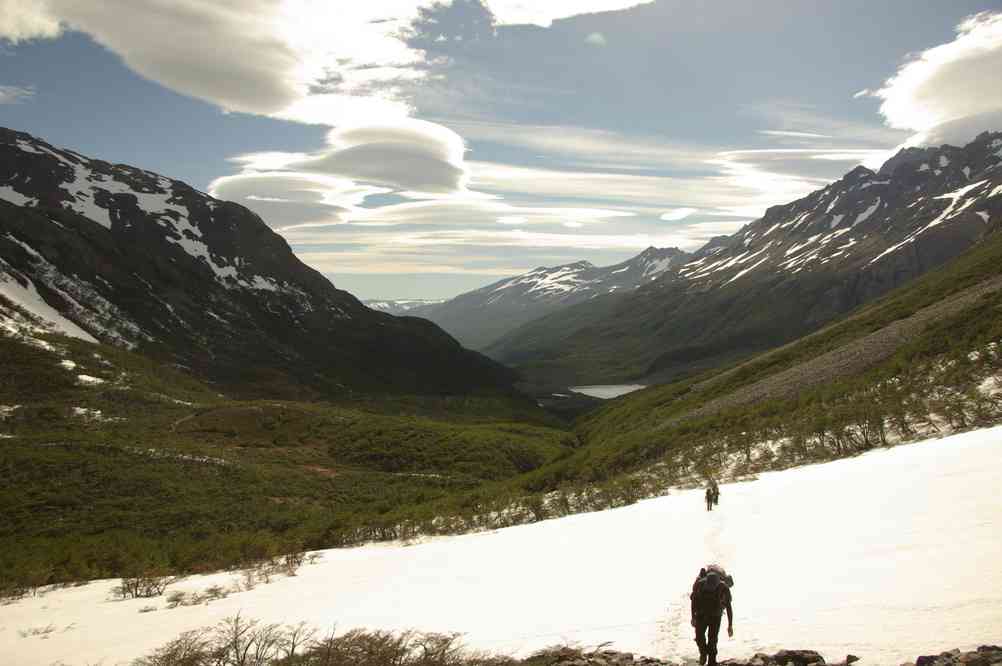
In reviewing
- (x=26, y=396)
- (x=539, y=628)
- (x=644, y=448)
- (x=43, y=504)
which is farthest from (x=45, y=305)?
(x=539, y=628)

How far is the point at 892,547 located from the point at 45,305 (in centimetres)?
11676

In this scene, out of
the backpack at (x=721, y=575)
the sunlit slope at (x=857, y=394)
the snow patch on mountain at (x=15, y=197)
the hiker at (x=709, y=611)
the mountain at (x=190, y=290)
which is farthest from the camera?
the snow patch on mountain at (x=15, y=197)

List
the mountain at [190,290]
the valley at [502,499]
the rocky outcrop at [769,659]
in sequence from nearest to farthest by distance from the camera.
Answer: the rocky outcrop at [769,659], the valley at [502,499], the mountain at [190,290]

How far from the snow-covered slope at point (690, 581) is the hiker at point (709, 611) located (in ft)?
1.52

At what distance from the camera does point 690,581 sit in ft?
44.2

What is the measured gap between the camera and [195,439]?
191 feet

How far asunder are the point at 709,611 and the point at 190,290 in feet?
511

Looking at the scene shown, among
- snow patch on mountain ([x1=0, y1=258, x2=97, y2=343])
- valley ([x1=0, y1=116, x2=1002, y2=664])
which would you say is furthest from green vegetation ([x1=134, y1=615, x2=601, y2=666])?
snow patch on mountain ([x1=0, y1=258, x2=97, y2=343])

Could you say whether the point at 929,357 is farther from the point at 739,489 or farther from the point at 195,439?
the point at 195,439

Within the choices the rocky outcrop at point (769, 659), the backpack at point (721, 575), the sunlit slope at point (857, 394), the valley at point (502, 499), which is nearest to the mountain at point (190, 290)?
the valley at point (502, 499)

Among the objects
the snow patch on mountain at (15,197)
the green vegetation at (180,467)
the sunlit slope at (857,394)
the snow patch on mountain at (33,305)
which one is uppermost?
the snow patch on mountain at (15,197)

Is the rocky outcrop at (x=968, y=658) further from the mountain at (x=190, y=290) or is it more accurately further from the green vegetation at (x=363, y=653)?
the mountain at (x=190, y=290)

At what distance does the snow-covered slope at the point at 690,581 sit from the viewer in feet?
30.6

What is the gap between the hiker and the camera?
927 cm
